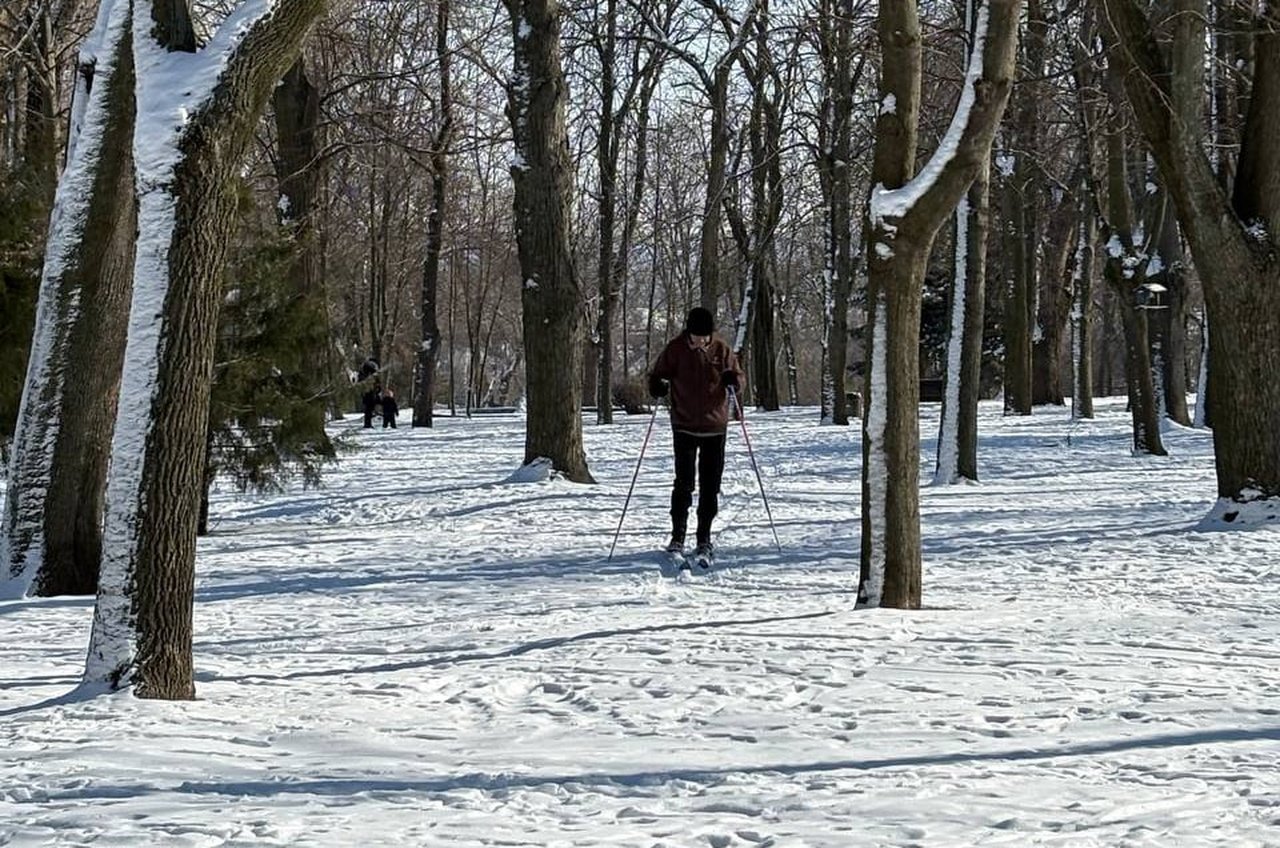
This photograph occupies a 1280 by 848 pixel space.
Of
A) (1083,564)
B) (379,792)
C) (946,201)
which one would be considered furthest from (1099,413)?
(379,792)

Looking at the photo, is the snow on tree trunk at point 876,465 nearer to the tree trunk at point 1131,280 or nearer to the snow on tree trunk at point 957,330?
the snow on tree trunk at point 957,330

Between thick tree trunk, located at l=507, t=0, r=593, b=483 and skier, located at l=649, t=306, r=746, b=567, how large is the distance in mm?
4775

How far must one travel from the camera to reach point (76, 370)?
8.55 meters

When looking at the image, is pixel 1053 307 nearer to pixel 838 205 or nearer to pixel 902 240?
pixel 838 205

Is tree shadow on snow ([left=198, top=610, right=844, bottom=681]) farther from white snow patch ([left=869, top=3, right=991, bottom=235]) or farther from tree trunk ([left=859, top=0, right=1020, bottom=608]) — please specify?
white snow patch ([left=869, top=3, right=991, bottom=235])

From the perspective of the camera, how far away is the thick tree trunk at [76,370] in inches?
327

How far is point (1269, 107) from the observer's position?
11.3m

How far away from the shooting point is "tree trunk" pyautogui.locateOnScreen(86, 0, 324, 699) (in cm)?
538

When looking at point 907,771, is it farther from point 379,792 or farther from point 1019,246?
point 1019,246

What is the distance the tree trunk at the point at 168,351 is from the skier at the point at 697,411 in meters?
4.71

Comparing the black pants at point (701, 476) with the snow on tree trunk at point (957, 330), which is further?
the snow on tree trunk at point (957, 330)

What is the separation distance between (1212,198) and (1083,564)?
3.62 m

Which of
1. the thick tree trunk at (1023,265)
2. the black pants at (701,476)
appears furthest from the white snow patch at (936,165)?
the thick tree trunk at (1023,265)

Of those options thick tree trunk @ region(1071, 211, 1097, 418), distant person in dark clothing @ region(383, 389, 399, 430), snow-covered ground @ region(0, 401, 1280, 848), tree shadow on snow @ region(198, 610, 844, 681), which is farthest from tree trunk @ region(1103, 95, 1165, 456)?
distant person in dark clothing @ region(383, 389, 399, 430)
